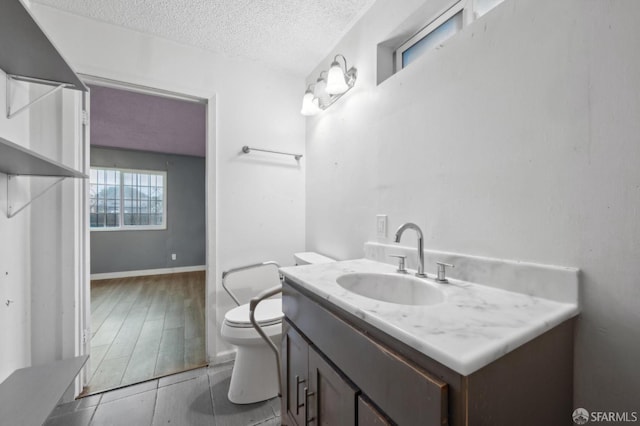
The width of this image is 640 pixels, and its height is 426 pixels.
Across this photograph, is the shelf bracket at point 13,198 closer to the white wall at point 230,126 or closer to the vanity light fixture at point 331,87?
the white wall at point 230,126

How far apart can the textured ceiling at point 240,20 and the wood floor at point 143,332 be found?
218 centimetres

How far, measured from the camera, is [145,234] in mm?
4379

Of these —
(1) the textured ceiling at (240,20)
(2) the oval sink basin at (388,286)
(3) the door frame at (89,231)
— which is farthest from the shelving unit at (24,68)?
(2) the oval sink basin at (388,286)

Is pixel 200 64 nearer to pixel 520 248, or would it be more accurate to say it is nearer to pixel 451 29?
pixel 451 29

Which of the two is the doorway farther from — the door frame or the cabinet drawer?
the cabinet drawer

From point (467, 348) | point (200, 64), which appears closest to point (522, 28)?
point (467, 348)

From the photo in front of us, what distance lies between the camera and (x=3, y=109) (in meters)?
1.12

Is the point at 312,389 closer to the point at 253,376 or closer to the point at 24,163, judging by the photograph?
the point at 253,376

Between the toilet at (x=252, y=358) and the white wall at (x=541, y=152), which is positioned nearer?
the white wall at (x=541, y=152)

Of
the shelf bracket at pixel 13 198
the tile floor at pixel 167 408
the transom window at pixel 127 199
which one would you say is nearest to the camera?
the shelf bracket at pixel 13 198

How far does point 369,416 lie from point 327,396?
8.5 inches

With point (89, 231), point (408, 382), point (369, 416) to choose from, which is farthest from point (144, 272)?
point (408, 382)

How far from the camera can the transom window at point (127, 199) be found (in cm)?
419

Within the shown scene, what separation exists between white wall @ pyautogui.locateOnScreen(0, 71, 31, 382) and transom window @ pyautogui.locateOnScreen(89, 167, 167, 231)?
11.2 ft
